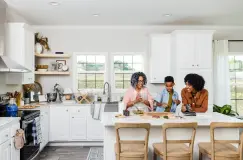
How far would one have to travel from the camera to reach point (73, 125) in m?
5.93

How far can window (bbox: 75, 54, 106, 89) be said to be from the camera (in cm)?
661

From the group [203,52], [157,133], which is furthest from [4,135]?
[203,52]

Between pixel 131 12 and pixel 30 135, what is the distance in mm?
2707

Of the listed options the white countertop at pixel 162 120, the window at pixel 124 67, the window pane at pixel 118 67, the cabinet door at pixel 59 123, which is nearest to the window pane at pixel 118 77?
the window at pixel 124 67

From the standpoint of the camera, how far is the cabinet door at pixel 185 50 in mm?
5828

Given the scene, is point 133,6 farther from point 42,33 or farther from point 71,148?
point 71,148

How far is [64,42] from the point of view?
256 inches

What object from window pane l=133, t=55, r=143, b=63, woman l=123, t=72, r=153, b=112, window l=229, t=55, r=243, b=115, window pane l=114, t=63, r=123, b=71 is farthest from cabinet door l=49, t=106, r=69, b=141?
window l=229, t=55, r=243, b=115

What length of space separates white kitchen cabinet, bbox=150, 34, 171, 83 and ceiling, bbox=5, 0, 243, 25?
33 cm

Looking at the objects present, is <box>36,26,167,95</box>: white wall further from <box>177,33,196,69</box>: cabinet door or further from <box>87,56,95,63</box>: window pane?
<box>177,33,196,69</box>: cabinet door

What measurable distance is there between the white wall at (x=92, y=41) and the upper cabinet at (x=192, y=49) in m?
0.83

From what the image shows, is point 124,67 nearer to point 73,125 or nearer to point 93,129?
point 93,129

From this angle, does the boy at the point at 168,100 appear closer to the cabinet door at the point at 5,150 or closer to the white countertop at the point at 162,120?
the white countertop at the point at 162,120

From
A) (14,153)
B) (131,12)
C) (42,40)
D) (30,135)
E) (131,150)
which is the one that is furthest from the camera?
(42,40)
